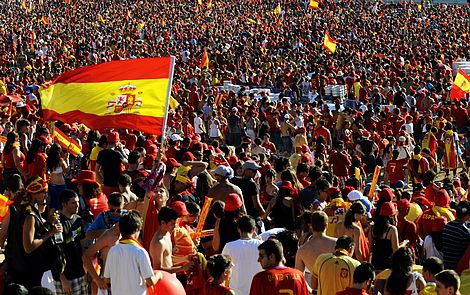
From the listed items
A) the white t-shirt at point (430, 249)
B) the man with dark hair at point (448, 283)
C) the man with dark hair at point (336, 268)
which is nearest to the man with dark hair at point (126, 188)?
the man with dark hair at point (336, 268)

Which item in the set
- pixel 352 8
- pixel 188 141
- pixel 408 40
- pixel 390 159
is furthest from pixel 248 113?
pixel 352 8

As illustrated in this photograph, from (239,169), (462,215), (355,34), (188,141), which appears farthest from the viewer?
(355,34)

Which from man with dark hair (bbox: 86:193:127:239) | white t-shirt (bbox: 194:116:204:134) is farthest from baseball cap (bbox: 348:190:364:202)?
white t-shirt (bbox: 194:116:204:134)

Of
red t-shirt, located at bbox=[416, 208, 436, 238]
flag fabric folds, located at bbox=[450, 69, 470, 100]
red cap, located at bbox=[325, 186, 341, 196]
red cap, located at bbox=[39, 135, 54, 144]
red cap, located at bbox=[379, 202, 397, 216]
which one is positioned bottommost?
red t-shirt, located at bbox=[416, 208, 436, 238]

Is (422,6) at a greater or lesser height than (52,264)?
greater

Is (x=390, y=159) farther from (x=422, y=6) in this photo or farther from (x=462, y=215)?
(x=422, y=6)

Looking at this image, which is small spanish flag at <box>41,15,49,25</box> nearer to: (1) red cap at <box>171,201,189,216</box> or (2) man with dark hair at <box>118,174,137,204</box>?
(2) man with dark hair at <box>118,174,137,204</box>

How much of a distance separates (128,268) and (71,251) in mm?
802

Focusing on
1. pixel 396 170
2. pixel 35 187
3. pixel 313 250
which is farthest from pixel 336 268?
pixel 396 170

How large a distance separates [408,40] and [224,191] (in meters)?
30.4

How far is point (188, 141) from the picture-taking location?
14.6 meters

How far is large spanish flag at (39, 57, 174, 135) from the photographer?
9.91 m

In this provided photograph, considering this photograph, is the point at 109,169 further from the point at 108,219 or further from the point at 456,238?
the point at 456,238

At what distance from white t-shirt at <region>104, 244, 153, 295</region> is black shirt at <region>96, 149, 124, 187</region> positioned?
441 centimetres
